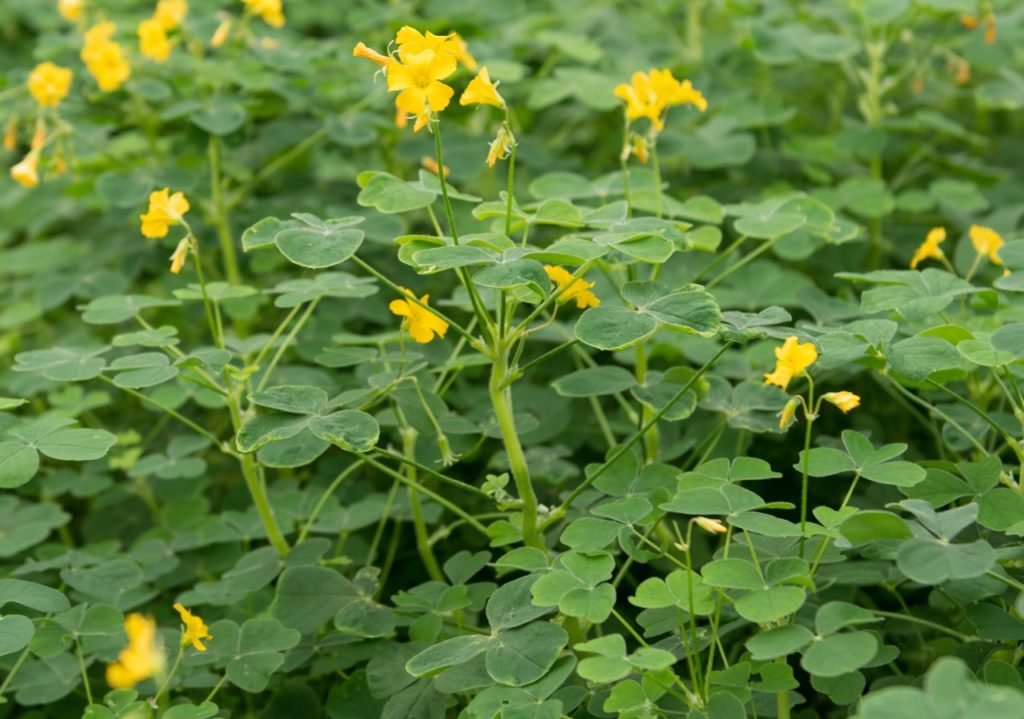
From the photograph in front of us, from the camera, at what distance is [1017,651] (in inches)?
54.2

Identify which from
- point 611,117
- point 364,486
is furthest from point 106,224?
point 611,117

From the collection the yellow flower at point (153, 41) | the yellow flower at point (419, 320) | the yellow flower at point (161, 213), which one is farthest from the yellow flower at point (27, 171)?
the yellow flower at point (419, 320)

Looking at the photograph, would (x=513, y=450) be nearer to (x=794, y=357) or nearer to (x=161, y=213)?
(x=794, y=357)

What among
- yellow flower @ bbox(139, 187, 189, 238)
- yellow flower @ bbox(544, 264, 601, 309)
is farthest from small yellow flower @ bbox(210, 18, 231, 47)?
yellow flower @ bbox(544, 264, 601, 309)

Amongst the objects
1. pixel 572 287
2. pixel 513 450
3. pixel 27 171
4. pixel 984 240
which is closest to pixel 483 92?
pixel 572 287

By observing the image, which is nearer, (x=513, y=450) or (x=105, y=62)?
(x=513, y=450)

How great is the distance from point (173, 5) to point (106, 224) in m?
0.60

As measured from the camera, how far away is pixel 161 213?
1.55 meters

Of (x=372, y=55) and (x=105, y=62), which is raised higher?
(x=372, y=55)

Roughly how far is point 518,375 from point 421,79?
382mm

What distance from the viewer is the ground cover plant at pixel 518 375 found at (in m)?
1.32

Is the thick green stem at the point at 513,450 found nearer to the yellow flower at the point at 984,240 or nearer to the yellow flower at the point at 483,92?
the yellow flower at the point at 483,92

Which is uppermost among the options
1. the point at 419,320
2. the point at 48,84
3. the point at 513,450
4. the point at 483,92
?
the point at 483,92

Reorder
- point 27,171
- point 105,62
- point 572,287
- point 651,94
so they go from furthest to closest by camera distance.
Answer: point 105,62
point 27,171
point 651,94
point 572,287
